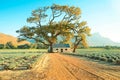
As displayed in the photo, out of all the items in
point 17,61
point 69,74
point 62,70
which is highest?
point 17,61

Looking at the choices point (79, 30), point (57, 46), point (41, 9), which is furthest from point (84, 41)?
point (57, 46)

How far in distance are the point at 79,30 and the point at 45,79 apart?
61.0 meters

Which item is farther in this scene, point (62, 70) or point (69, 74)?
point (62, 70)

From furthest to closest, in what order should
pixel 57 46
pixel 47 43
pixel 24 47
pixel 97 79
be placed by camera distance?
pixel 24 47, pixel 57 46, pixel 47 43, pixel 97 79

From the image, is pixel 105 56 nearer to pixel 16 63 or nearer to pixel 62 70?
pixel 16 63

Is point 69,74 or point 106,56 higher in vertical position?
point 106,56

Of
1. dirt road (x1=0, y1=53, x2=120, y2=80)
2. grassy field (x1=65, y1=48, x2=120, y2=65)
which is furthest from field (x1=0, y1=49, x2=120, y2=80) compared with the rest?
grassy field (x1=65, y1=48, x2=120, y2=65)

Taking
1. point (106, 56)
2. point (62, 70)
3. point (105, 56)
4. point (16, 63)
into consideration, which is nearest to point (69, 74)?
point (62, 70)

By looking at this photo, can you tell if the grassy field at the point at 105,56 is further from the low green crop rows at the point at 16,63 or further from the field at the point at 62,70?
the low green crop rows at the point at 16,63

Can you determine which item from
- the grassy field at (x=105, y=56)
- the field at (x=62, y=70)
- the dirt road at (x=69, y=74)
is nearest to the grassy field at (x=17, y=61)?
the field at (x=62, y=70)

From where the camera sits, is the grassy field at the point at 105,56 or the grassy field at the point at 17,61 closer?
the grassy field at the point at 17,61

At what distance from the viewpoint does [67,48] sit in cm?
10531

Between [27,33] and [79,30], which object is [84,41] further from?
[27,33]

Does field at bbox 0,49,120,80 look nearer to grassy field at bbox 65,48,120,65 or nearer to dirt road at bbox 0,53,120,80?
dirt road at bbox 0,53,120,80
